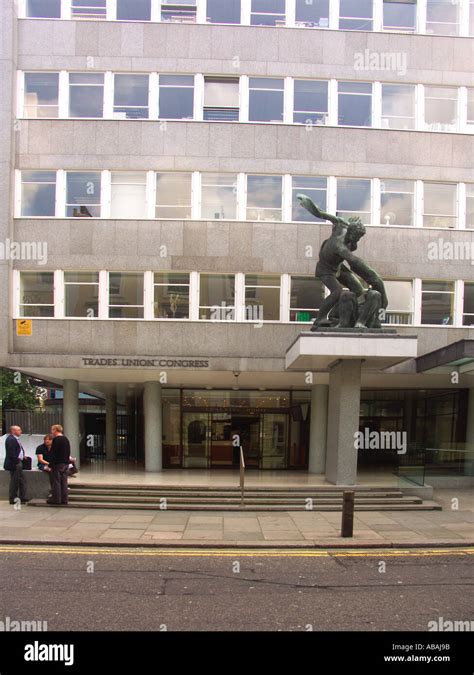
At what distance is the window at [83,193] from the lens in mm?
16172

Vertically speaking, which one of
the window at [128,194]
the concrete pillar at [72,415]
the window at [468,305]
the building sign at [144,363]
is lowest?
the concrete pillar at [72,415]

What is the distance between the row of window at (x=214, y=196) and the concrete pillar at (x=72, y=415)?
5.51 metres

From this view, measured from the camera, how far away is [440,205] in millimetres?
16750

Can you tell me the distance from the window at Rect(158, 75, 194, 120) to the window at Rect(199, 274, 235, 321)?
17.5 ft

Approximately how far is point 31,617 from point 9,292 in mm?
11867

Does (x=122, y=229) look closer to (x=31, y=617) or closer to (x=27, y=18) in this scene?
(x=27, y=18)

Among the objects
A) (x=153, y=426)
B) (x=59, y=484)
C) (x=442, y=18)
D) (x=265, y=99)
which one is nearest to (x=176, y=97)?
(x=265, y=99)

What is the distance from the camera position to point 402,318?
643 inches

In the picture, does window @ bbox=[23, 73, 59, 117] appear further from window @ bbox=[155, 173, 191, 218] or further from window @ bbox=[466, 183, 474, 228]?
window @ bbox=[466, 183, 474, 228]

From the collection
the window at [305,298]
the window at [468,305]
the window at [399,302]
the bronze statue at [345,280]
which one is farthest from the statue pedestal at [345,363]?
the window at [468,305]

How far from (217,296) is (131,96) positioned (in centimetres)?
707

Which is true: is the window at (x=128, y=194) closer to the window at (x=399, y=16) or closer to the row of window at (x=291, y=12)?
the row of window at (x=291, y=12)

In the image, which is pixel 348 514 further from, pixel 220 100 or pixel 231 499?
pixel 220 100

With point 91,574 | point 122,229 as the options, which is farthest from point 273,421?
point 91,574
